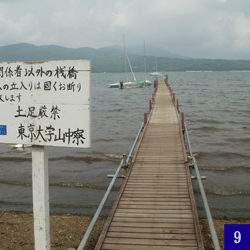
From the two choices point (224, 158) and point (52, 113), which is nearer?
point (52, 113)

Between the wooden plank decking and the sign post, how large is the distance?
154 centimetres

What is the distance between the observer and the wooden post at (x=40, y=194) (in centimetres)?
351

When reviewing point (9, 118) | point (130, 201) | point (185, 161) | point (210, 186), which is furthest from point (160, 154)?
point (9, 118)

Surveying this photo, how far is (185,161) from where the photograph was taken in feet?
26.6

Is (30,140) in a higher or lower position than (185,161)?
higher

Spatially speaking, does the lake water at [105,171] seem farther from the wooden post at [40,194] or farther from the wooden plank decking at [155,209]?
the wooden post at [40,194]

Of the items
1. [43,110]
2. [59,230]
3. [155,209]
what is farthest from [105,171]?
[43,110]

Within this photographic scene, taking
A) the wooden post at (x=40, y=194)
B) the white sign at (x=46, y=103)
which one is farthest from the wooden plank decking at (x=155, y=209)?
the white sign at (x=46, y=103)

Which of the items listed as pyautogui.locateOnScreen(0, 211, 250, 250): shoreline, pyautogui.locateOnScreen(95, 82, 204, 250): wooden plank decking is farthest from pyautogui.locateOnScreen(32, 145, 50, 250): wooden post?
pyautogui.locateOnScreen(0, 211, 250, 250): shoreline

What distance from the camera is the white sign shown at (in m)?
3.31

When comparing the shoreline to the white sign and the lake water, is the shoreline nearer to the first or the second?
the lake water

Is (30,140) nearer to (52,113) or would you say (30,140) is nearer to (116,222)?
(52,113)

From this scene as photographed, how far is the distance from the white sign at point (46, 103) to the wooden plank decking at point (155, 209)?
204 centimetres

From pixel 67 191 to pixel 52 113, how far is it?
23.2 feet
